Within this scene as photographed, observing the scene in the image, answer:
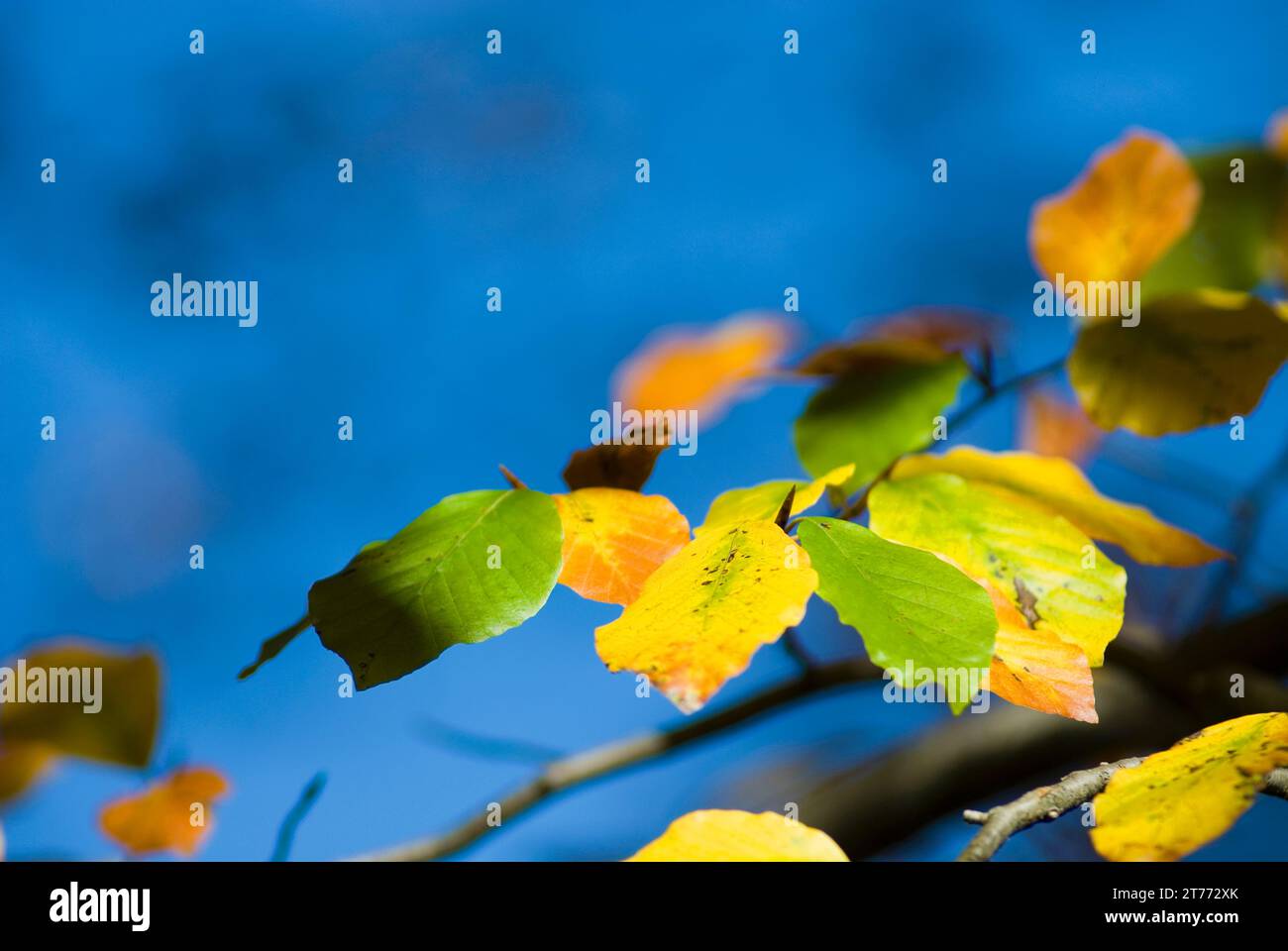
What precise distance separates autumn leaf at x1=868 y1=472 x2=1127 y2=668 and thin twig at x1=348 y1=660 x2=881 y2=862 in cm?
28

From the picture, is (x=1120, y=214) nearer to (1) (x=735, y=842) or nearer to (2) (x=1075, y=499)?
(2) (x=1075, y=499)

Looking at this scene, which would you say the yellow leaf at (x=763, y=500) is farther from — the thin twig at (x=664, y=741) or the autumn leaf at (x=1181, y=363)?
the thin twig at (x=664, y=741)

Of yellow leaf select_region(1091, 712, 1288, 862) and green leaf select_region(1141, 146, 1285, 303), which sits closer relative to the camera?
yellow leaf select_region(1091, 712, 1288, 862)

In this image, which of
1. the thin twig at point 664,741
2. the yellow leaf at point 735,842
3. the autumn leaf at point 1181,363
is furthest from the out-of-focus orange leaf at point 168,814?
the autumn leaf at point 1181,363

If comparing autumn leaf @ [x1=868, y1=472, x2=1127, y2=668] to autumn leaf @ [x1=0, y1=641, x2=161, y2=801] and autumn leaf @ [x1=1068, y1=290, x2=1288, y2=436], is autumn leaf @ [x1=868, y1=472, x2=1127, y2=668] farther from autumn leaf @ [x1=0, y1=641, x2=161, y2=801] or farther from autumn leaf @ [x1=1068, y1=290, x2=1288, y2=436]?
autumn leaf @ [x1=0, y1=641, x2=161, y2=801]

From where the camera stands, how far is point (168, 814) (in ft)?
1.30

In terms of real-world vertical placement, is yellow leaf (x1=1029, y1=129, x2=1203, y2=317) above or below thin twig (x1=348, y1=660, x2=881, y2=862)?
above

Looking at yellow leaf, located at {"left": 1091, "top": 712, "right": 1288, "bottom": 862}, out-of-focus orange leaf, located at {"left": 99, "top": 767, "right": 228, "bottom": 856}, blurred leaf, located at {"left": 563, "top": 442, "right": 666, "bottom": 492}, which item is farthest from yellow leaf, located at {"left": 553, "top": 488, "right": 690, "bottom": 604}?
out-of-focus orange leaf, located at {"left": 99, "top": 767, "right": 228, "bottom": 856}

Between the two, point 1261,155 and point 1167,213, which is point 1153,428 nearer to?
point 1167,213

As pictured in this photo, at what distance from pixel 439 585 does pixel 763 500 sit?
0.28 ft

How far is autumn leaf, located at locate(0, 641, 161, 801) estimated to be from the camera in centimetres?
43

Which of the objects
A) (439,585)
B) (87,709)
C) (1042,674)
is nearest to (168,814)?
(87,709)
